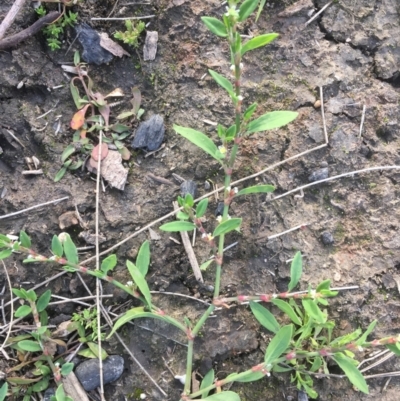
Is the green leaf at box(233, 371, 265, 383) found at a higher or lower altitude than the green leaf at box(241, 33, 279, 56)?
lower

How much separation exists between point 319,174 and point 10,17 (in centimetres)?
186

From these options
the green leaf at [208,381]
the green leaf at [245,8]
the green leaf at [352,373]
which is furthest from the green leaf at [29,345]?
the green leaf at [245,8]

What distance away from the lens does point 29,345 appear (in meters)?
2.35

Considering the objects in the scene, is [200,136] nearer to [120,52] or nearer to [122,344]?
[120,52]

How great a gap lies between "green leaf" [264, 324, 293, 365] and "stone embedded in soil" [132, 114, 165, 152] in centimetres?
118

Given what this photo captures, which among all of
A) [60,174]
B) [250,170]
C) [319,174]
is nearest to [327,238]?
[319,174]

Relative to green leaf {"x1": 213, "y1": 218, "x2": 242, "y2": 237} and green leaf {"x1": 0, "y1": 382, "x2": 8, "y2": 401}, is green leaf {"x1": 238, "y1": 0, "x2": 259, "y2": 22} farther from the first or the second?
green leaf {"x1": 0, "y1": 382, "x2": 8, "y2": 401}

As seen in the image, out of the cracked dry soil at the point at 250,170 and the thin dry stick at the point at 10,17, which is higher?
the thin dry stick at the point at 10,17

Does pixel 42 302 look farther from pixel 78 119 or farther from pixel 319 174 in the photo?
pixel 319 174

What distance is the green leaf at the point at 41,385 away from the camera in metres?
2.37

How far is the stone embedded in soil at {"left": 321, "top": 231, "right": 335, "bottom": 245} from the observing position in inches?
99.3

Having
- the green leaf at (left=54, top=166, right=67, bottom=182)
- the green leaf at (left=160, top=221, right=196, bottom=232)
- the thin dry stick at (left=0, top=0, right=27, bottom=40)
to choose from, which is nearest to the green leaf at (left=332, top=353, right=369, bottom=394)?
the green leaf at (left=160, top=221, right=196, bottom=232)

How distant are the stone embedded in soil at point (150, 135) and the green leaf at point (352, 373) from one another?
4.59 ft

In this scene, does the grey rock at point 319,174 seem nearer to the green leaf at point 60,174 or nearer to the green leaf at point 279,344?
the green leaf at point 279,344
